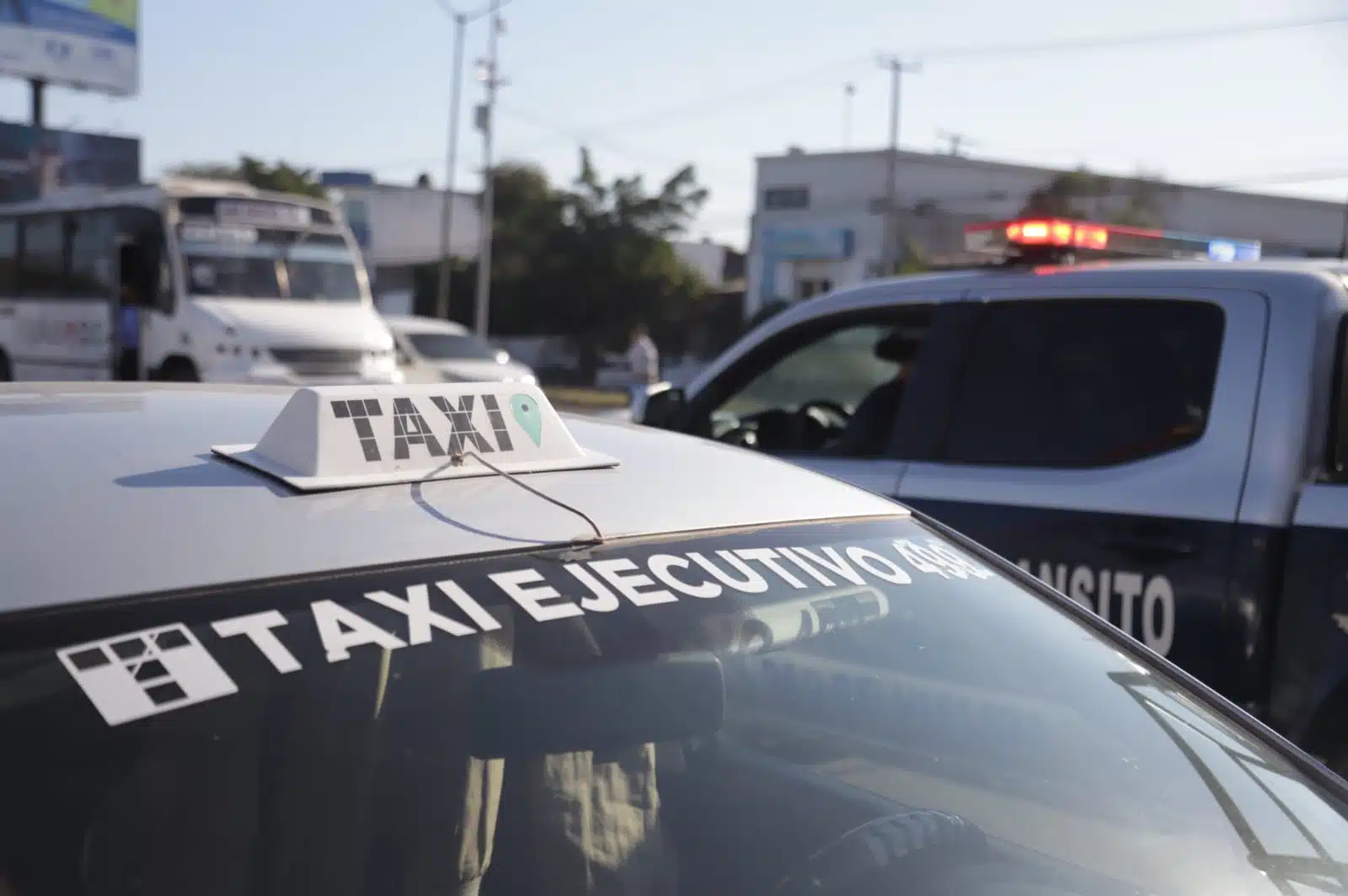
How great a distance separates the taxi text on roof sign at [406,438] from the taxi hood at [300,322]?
13859 mm

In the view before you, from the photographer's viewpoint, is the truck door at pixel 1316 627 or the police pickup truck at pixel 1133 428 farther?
the police pickup truck at pixel 1133 428

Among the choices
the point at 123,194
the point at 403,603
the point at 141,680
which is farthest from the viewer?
the point at 123,194

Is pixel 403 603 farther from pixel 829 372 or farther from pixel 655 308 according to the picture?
pixel 655 308

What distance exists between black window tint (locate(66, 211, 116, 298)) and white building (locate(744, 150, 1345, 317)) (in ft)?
92.3

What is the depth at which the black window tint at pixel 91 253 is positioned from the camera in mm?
16906

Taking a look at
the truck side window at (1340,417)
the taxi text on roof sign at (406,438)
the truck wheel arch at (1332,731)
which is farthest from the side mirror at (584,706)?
the truck side window at (1340,417)

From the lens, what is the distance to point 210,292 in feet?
51.7

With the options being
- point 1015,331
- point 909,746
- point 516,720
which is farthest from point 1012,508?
point 516,720

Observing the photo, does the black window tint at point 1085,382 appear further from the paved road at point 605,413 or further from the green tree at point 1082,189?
the green tree at point 1082,189

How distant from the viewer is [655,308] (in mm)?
44062

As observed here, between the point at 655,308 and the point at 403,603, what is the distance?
42667mm

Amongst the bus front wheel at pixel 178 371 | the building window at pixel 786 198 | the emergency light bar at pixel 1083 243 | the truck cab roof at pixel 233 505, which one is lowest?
the bus front wheel at pixel 178 371

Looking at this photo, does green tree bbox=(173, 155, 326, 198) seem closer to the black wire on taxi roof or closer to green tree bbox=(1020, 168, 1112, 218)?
green tree bbox=(1020, 168, 1112, 218)

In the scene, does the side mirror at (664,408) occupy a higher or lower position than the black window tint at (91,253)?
lower
